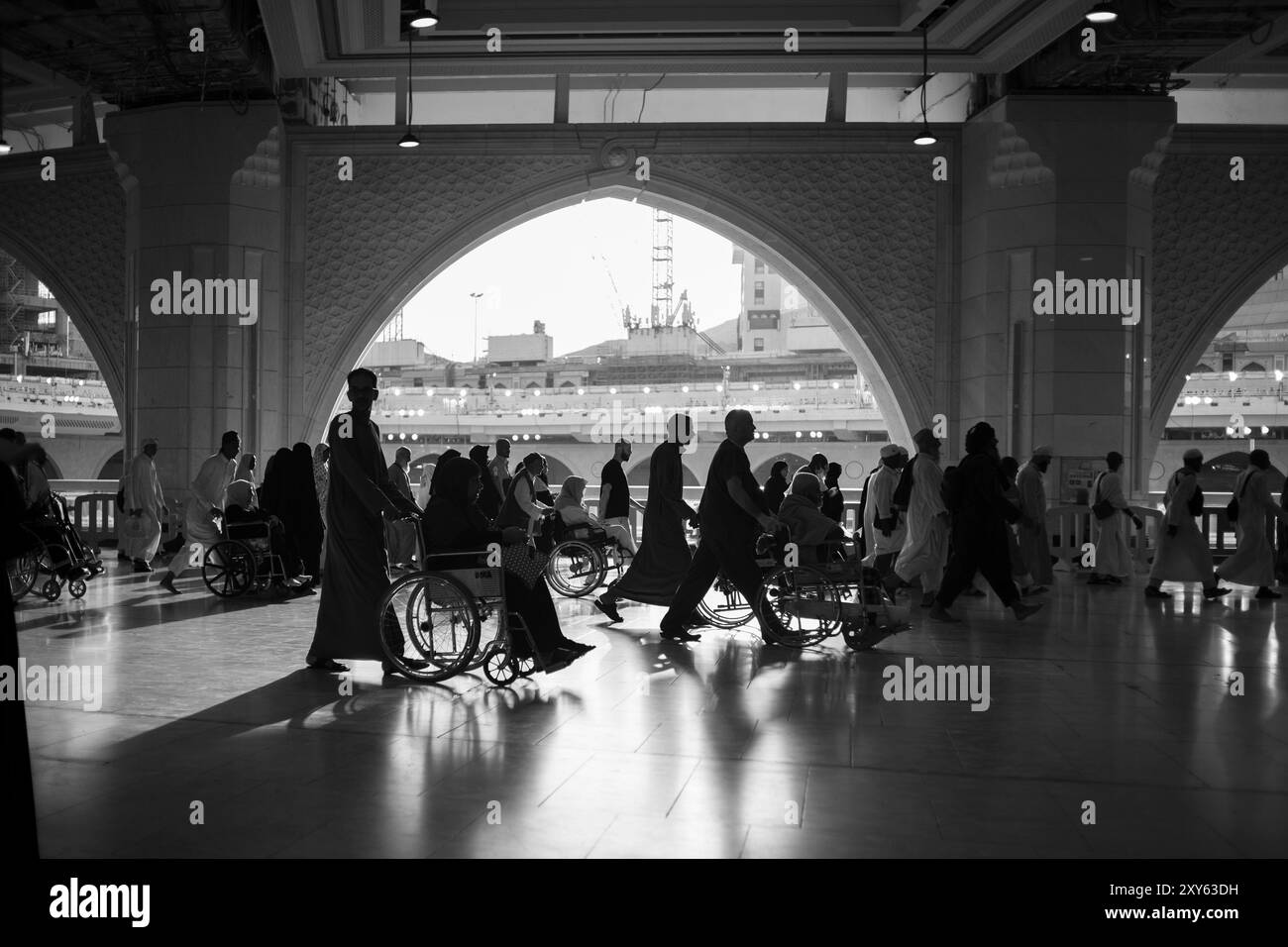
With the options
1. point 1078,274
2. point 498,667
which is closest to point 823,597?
point 498,667

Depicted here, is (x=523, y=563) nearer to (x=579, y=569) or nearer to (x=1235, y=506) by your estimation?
(x=579, y=569)

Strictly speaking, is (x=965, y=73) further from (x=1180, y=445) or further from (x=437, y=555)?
(x=1180, y=445)

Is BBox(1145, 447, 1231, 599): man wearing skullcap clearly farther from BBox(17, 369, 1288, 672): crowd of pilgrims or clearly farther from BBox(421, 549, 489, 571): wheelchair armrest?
BBox(421, 549, 489, 571): wheelchair armrest

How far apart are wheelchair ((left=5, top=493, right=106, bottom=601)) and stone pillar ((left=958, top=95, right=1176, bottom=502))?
7120 mm

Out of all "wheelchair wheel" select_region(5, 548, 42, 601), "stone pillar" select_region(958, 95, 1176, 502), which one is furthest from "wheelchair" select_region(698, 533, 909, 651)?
"stone pillar" select_region(958, 95, 1176, 502)

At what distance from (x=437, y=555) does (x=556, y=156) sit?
7.40m

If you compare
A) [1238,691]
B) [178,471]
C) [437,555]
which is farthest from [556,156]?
[1238,691]

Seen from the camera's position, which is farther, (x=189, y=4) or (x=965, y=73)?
(x=965, y=73)

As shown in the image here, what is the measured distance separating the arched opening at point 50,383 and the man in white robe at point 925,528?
18.7 metres

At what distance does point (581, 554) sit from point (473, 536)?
3.63 m

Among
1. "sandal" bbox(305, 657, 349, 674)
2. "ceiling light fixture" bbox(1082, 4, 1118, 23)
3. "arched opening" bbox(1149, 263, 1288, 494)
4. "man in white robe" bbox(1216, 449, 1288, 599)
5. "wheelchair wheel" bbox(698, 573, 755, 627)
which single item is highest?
"ceiling light fixture" bbox(1082, 4, 1118, 23)

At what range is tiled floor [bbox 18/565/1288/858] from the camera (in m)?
2.70

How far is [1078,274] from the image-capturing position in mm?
9656
